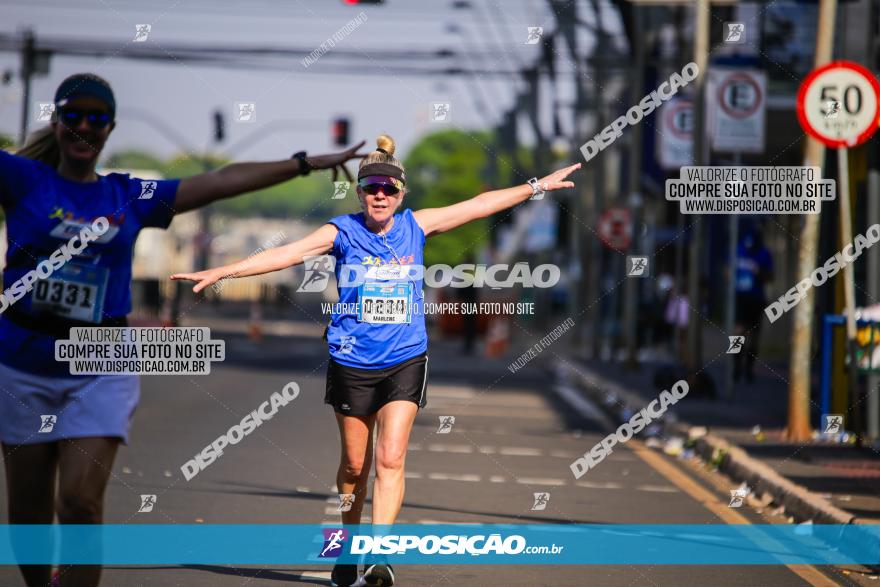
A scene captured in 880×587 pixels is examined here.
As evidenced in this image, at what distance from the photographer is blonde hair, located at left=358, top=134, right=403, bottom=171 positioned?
738cm

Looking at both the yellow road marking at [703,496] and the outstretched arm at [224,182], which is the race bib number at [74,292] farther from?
the yellow road marking at [703,496]

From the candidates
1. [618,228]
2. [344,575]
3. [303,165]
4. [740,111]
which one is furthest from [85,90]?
[618,228]

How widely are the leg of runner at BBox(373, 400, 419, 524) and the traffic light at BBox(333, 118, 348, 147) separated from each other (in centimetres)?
2847

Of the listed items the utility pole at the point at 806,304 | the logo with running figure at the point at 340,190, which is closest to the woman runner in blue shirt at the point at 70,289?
the logo with running figure at the point at 340,190

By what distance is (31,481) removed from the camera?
18.9 ft

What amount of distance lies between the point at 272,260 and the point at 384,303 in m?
0.60

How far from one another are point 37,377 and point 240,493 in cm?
554

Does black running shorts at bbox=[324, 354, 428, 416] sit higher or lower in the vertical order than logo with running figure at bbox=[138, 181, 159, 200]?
lower

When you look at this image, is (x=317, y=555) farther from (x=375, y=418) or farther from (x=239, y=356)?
(x=239, y=356)

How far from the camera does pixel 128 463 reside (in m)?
12.6

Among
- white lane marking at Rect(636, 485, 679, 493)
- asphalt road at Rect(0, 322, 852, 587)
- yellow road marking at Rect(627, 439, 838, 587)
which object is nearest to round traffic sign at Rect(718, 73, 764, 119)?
asphalt road at Rect(0, 322, 852, 587)

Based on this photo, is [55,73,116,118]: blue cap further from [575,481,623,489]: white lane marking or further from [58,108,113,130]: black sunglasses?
[575,481,623,489]: white lane marking

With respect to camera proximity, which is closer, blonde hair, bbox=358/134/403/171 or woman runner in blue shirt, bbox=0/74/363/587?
woman runner in blue shirt, bbox=0/74/363/587

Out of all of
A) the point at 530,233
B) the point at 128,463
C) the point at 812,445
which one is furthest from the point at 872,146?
the point at 530,233
